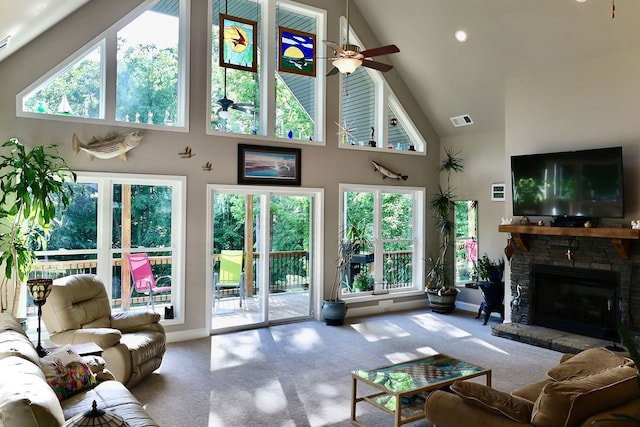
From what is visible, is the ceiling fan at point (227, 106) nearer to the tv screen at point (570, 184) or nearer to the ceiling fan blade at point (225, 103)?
the ceiling fan blade at point (225, 103)

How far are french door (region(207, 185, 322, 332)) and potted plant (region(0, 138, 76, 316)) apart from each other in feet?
6.74

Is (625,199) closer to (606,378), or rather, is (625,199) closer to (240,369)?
(606,378)

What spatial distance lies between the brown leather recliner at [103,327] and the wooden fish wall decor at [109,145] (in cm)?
Result: 154

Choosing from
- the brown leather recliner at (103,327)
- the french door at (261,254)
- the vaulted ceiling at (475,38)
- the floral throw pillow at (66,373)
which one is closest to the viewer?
the floral throw pillow at (66,373)

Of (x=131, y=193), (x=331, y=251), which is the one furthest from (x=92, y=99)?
(x=331, y=251)

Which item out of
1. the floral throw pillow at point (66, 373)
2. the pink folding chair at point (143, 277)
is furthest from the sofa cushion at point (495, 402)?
the pink folding chair at point (143, 277)

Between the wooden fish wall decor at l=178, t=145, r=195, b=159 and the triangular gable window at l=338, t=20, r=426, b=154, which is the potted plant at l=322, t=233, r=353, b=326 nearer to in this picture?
the triangular gable window at l=338, t=20, r=426, b=154

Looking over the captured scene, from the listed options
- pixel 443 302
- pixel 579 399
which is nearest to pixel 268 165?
pixel 443 302

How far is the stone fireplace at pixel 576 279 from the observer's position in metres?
5.54

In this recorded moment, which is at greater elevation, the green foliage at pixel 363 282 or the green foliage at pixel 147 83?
the green foliage at pixel 147 83

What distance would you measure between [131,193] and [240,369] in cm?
265

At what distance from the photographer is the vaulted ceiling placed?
16.9 ft

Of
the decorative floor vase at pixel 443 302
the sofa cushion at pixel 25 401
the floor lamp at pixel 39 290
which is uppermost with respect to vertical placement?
the floor lamp at pixel 39 290

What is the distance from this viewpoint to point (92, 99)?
5648 millimetres
